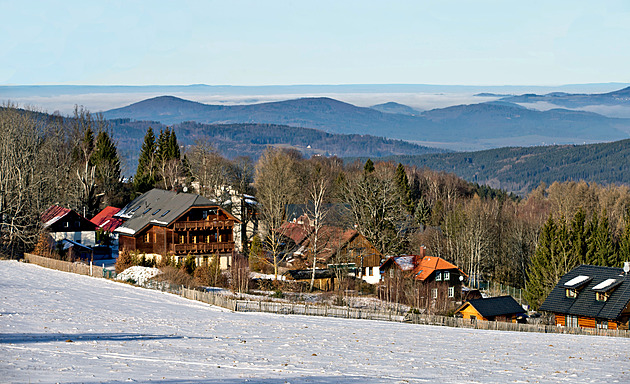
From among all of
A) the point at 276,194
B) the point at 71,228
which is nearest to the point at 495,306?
the point at 276,194

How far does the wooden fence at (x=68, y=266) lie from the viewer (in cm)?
4609

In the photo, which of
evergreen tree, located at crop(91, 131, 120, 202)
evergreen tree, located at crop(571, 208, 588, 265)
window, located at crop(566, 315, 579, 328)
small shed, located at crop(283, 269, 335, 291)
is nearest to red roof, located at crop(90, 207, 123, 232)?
evergreen tree, located at crop(91, 131, 120, 202)

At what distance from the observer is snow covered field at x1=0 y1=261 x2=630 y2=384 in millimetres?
18422

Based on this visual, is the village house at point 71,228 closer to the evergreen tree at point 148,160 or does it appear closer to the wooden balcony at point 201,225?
the wooden balcony at point 201,225

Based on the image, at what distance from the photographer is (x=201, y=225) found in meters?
60.3

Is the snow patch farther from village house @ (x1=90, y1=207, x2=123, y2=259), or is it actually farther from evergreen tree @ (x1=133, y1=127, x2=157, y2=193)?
evergreen tree @ (x1=133, y1=127, x2=157, y2=193)

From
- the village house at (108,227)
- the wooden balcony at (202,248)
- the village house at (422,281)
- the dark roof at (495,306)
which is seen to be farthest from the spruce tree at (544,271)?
the village house at (108,227)

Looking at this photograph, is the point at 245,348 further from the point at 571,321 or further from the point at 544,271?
the point at 544,271

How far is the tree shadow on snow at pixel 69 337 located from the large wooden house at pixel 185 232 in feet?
112

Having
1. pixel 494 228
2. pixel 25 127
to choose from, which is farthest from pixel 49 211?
pixel 494 228

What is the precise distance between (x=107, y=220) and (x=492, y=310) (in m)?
45.6

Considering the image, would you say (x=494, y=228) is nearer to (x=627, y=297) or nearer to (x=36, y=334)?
(x=627, y=297)

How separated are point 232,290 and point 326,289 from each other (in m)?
11.5

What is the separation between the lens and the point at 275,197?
7388 centimetres
